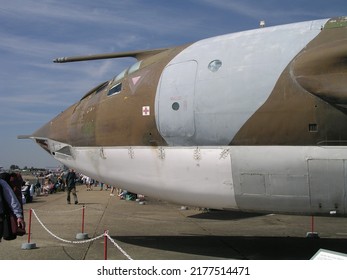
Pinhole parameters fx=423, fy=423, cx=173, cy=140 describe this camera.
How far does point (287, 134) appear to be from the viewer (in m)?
6.27

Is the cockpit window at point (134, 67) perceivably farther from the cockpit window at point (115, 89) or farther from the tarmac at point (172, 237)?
the tarmac at point (172, 237)

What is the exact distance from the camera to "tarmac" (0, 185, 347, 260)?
835 cm

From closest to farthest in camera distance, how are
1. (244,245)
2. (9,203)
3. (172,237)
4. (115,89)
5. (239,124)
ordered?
1. (9,203)
2. (239,124)
3. (115,89)
4. (244,245)
5. (172,237)

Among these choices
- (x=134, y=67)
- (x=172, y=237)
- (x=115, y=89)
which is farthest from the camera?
(x=172, y=237)

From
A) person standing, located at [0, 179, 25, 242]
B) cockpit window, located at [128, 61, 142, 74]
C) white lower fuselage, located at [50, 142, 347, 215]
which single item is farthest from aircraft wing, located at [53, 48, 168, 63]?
person standing, located at [0, 179, 25, 242]

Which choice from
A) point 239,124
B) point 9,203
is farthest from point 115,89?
point 9,203

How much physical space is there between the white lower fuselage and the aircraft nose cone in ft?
2.61

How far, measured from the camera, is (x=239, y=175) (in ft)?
21.8

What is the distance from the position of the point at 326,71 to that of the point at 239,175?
6.61 feet

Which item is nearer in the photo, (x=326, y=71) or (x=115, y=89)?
(x=326, y=71)

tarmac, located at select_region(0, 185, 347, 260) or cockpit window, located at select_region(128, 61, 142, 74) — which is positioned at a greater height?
cockpit window, located at select_region(128, 61, 142, 74)

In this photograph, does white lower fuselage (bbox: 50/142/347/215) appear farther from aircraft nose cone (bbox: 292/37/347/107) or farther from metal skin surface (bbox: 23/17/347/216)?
aircraft nose cone (bbox: 292/37/347/107)

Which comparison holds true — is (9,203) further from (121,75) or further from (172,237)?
(172,237)

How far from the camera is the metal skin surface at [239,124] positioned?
242 inches
